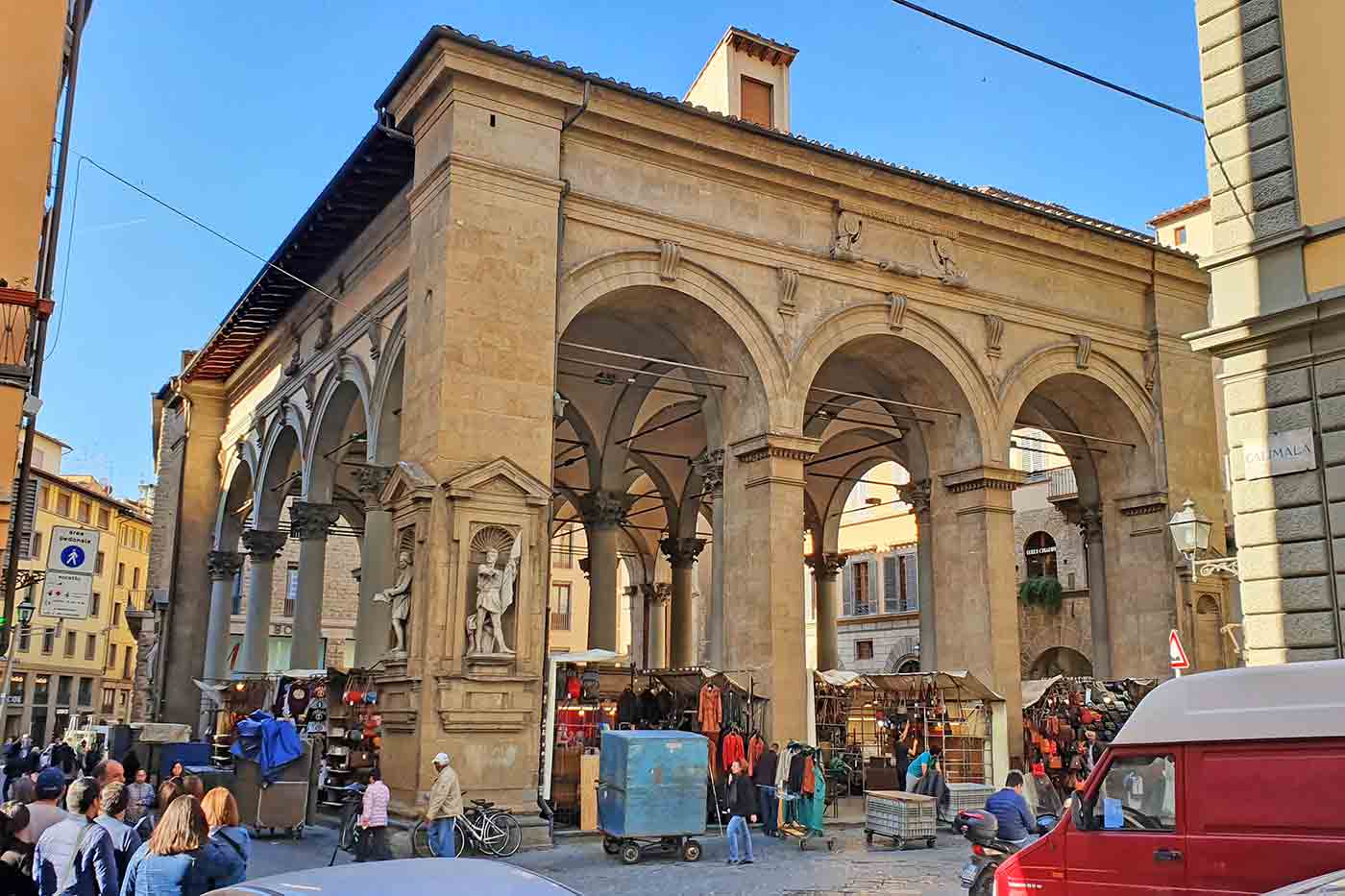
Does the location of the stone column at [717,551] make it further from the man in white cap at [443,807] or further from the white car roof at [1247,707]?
the white car roof at [1247,707]

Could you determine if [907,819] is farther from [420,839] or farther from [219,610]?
[219,610]

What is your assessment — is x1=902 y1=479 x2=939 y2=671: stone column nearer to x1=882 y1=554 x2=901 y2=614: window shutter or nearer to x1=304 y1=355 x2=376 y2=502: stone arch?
x1=304 y1=355 x2=376 y2=502: stone arch

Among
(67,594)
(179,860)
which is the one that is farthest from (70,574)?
(179,860)

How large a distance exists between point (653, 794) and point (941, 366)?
360 inches

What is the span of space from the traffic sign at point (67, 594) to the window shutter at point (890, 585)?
27175mm

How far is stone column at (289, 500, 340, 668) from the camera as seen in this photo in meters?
20.8

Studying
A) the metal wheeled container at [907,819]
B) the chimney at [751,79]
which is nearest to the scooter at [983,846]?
the metal wheeled container at [907,819]

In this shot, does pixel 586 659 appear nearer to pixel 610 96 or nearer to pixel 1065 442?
pixel 610 96

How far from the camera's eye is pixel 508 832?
1275 centimetres

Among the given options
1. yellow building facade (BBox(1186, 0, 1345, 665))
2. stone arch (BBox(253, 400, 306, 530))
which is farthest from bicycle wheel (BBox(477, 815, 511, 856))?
stone arch (BBox(253, 400, 306, 530))

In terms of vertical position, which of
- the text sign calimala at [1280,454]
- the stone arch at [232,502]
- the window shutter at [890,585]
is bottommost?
the text sign calimala at [1280,454]

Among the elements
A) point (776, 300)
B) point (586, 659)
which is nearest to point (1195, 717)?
point (586, 659)

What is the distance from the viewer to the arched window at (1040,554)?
98.6 feet

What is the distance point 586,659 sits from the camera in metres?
15.6
